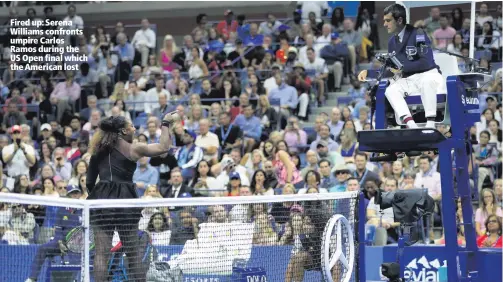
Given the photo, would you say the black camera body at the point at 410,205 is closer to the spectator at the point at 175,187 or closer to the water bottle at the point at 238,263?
the water bottle at the point at 238,263

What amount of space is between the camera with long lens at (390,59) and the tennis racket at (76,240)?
3683 millimetres

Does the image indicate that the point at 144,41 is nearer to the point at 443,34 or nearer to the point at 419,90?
the point at 443,34

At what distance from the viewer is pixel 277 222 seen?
32.1 ft

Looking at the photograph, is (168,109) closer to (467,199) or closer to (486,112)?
(486,112)

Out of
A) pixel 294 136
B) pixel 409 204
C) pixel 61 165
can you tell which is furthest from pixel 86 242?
pixel 61 165

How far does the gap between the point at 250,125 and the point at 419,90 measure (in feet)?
27.8

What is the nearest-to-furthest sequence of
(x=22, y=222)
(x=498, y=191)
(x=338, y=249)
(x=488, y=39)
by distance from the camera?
(x=338, y=249), (x=22, y=222), (x=498, y=191), (x=488, y=39)

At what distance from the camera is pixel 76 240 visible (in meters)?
8.89

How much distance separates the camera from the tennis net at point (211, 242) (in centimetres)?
906

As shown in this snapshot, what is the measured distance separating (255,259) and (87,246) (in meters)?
1.72

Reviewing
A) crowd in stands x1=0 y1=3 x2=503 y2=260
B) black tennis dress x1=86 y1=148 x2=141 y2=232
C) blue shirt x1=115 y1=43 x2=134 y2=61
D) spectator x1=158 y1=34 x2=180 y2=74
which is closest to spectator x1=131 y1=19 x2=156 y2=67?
crowd in stands x1=0 y1=3 x2=503 y2=260

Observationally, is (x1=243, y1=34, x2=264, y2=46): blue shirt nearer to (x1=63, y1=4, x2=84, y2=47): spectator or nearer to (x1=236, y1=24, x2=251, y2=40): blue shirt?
(x1=236, y1=24, x2=251, y2=40): blue shirt

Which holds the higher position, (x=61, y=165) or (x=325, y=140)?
(x=325, y=140)

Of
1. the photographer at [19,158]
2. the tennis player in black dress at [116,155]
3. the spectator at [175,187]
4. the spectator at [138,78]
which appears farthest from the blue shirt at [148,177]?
the tennis player in black dress at [116,155]
